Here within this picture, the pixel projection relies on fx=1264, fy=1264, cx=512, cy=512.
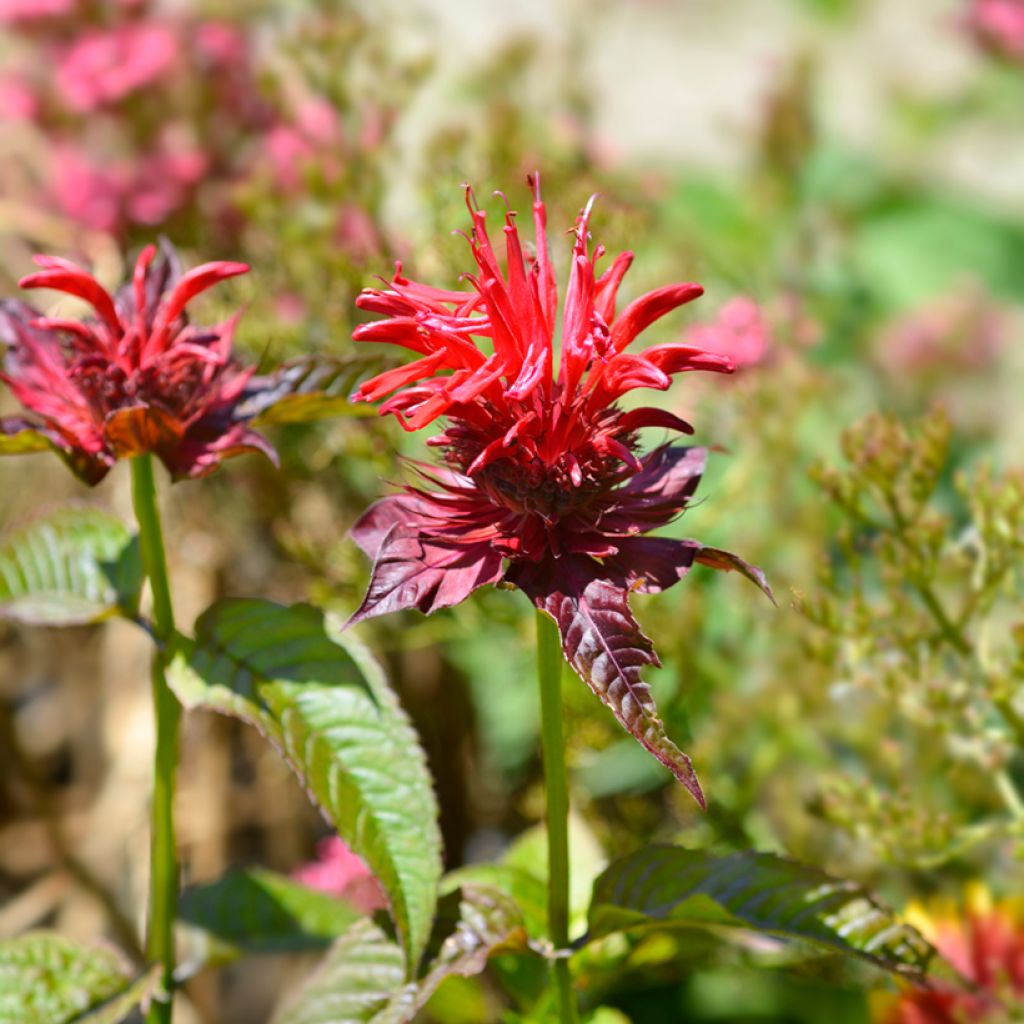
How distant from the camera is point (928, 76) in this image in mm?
3832

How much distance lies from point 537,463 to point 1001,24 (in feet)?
7.82

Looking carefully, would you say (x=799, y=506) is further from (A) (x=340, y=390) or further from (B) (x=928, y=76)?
(B) (x=928, y=76)

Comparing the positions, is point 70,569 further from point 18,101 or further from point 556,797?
point 18,101

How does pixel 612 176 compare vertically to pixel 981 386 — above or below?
above

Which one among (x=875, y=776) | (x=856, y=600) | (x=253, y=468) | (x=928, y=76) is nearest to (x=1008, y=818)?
(x=875, y=776)

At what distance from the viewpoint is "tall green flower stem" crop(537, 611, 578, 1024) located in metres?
0.55

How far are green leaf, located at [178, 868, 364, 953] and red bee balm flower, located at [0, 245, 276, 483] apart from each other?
1.01 feet

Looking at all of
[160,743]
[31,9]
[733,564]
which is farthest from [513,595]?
[31,9]

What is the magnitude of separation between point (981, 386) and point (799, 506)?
1003 mm

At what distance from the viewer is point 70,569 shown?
0.71 meters

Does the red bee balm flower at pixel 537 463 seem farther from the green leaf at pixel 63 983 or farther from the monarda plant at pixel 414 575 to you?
the green leaf at pixel 63 983

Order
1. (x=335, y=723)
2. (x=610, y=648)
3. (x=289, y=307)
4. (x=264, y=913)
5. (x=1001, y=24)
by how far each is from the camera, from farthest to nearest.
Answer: (x=1001, y=24) → (x=289, y=307) → (x=264, y=913) → (x=335, y=723) → (x=610, y=648)

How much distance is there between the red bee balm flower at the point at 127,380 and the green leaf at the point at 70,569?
0.26ft

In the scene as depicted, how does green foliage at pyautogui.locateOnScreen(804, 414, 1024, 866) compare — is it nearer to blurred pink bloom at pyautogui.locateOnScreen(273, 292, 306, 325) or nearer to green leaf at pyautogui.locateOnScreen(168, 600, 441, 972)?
green leaf at pyautogui.locateOnScreen(168, 600, 441, 972)
